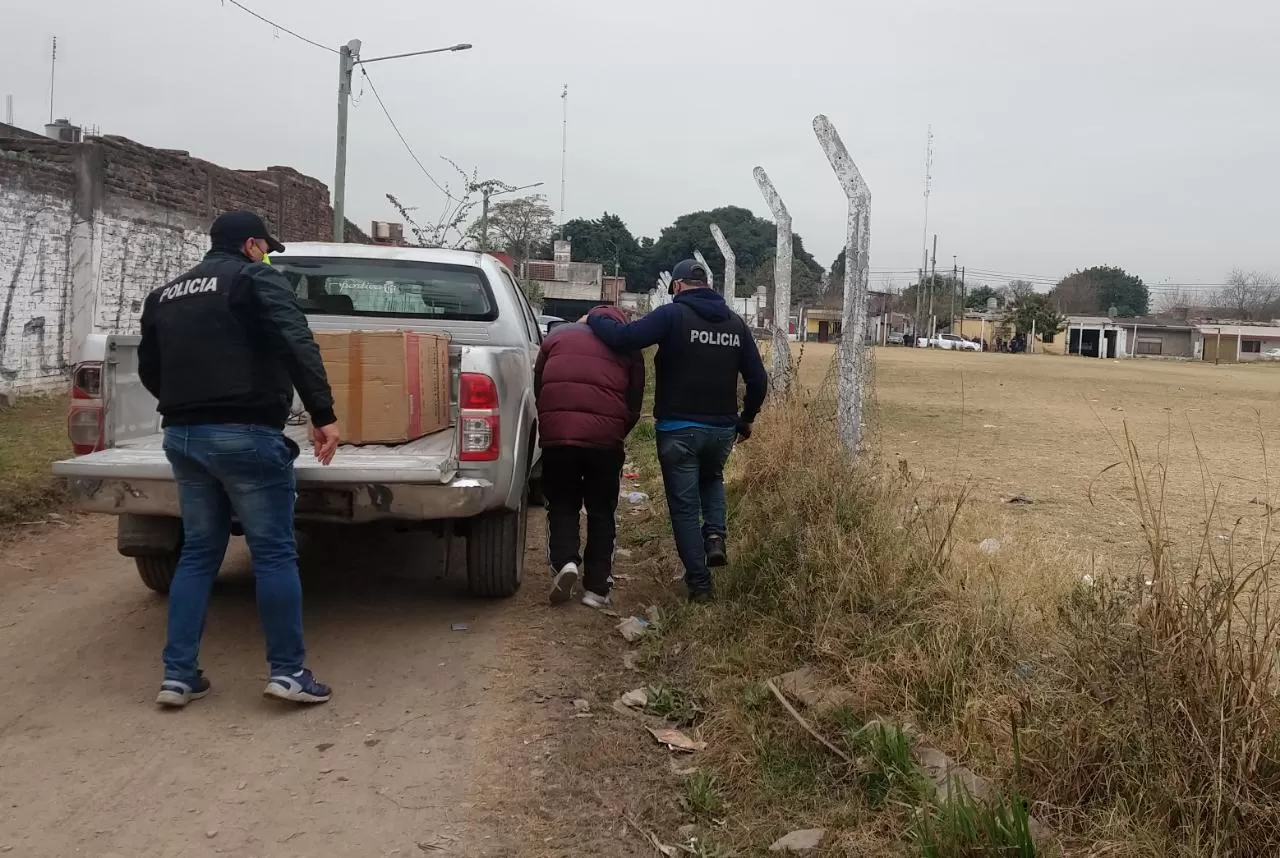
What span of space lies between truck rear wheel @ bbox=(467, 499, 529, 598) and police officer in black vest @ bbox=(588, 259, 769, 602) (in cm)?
82

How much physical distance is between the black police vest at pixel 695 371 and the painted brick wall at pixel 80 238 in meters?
7.08

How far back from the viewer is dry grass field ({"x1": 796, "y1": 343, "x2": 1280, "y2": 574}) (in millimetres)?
6434

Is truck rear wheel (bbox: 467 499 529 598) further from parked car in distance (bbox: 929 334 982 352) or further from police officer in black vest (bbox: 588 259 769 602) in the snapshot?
parked car in distance (bbox: 929 334 982 352)

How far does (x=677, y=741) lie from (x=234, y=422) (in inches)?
78.2

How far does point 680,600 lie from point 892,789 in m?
2.47

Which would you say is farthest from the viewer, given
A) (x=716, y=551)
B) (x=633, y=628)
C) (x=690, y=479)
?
(x=716, y=551)

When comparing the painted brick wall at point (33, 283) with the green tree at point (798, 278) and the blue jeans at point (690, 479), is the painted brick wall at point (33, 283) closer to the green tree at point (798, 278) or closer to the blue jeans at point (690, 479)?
the blue jeans at point (690, 479)

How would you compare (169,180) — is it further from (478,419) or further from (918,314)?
(918,314)

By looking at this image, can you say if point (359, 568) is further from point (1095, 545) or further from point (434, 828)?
point (1095, 545)

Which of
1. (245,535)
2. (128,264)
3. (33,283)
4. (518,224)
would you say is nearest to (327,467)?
(245,535)

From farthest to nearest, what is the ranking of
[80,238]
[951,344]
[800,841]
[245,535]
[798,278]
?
[798,278] < [951,344] < [80,238] < [245,535] < [800,841]

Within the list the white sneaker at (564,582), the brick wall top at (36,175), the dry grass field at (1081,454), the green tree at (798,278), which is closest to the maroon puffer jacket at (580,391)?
the white sneaker at (564,582)

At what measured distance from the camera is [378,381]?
480cm

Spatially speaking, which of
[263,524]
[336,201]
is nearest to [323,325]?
[263,524]
